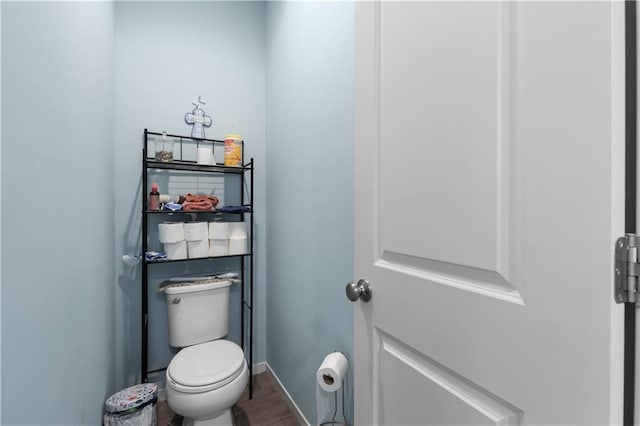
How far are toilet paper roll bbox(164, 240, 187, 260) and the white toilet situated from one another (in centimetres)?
19

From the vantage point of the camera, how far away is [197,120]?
5.99ft

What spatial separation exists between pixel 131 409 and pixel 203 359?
0.33 m

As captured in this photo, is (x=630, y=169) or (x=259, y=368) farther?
(x=259, y=368)

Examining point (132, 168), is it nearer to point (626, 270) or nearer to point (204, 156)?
point (204, 156)

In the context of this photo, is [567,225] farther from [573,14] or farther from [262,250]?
[262,250]

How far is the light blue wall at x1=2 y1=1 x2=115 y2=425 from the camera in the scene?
56cm

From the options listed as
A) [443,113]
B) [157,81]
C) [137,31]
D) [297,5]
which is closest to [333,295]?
[443,113]

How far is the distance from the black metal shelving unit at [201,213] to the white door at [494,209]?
122 cm

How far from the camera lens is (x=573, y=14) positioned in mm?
415

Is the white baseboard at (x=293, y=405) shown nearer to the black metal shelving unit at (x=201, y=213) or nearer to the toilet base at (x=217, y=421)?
the black metal shelving unit at (x=201, y=213)

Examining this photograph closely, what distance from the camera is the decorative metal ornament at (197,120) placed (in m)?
1.82

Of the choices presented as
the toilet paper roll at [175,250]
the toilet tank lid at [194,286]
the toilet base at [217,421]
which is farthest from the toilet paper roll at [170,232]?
the toilet base at [217,421]

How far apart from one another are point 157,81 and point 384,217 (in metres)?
1.71

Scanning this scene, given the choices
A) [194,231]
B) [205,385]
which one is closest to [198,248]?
Result: [194,231]
